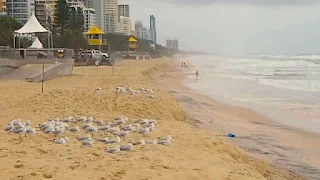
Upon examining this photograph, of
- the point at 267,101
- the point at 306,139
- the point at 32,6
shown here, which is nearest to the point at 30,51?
the point at 267,101

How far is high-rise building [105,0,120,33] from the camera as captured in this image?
137 m

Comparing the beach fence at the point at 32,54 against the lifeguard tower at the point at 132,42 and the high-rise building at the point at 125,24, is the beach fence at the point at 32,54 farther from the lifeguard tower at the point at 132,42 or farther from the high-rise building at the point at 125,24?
the high-rise building at the point at 125,24

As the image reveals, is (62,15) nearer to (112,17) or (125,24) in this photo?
(112,17)

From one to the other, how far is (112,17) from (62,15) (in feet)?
290

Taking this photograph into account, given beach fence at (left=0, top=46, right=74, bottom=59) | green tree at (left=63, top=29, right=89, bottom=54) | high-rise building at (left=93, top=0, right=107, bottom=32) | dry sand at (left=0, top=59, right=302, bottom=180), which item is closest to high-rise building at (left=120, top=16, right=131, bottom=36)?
high-rise building at (left=93, top=0, right=107, bottom=32)

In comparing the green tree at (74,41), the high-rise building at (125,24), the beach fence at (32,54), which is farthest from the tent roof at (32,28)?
the high-rise building at (125,24)

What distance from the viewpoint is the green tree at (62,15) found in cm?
5266

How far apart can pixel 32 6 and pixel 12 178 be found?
87401 mm

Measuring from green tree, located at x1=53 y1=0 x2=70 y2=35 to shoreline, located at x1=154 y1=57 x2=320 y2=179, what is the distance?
37.1m

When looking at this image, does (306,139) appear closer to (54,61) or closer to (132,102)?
(132,102)

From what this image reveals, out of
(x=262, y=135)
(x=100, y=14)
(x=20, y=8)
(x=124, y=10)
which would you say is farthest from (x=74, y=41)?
(x=124, y=10)

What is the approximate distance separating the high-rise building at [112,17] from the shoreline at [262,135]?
117991mm

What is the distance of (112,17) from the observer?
140 m

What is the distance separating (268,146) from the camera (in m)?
10.7
